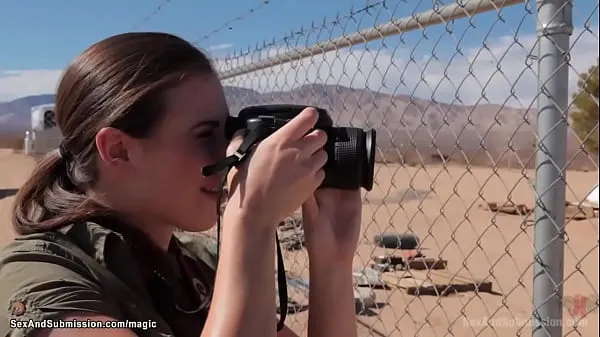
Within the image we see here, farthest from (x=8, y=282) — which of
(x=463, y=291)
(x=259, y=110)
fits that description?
(x=463, y=291)

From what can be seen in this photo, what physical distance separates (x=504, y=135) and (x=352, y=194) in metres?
1.32

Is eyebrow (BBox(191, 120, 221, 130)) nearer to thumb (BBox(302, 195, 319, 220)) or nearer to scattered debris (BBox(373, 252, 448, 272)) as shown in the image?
thumb (BBox(302, 195, 319, 220))

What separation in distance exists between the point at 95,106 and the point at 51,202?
0.64 feet

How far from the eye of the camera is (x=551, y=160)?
1600 mm

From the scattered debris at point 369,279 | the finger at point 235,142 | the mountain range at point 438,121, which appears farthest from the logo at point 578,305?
the finger at point 235,142

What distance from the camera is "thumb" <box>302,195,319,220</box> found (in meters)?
1.41

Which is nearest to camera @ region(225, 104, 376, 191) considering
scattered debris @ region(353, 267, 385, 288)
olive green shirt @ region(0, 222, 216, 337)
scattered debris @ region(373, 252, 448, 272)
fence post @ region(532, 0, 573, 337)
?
olive green shirt @ region(0, 222, 216, 337)

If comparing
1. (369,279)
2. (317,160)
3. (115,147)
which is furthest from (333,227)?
(369,279)

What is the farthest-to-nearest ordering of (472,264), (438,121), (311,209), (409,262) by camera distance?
(472,264) < (409,262) < (438,121) < (311,209)

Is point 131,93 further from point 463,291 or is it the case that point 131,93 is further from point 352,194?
point 463,291

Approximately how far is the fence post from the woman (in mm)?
480

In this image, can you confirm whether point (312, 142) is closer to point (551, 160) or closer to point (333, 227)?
point (333, 227)

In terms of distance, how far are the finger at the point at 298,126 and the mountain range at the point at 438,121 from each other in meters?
0.85

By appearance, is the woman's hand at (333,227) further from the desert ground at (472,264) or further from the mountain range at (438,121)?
the desert ground at (472,264)
